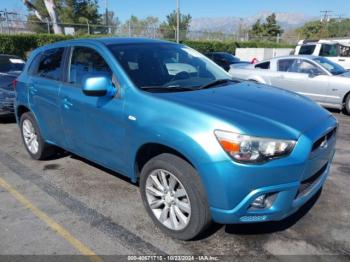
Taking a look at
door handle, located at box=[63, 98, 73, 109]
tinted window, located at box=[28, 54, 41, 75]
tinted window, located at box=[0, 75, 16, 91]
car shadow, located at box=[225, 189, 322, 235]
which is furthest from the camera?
tinted window, located at box=[0, 75, 16, 91]

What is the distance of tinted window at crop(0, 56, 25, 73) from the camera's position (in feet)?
30.1

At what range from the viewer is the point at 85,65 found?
14.1 ft

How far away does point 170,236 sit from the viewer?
3.41m

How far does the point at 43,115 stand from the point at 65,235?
2.06 meters

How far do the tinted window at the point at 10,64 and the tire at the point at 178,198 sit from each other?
275 inches

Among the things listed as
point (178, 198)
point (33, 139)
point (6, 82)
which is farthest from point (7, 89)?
point (178, 198)

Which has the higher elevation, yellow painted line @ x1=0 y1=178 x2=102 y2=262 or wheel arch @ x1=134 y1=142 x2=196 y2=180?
wheel arch @ x1=134 y1=142 x2=196 y2=180

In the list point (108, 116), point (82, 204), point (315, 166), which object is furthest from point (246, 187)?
point (82, 204)

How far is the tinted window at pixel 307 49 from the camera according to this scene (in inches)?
563

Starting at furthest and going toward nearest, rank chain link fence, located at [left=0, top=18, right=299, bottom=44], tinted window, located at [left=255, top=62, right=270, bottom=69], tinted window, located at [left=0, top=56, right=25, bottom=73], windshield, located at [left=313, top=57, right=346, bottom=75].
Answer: chain link fence, located at [left=0, top=18, right=299, bottom=44] → tinted window, located at [left=255, top=62, right=270, bottom=69] → windshield, located at [left=313, top=57, right=346, bottom=75] → tinted window, located at [left=0, top=56, right=25, bottom=73]

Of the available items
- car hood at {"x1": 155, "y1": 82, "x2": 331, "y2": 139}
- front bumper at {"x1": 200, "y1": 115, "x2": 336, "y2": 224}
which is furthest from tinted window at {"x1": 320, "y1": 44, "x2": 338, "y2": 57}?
front bumper at {"x1": 200, "y1": 115, "x2": 336, "y2": 224}

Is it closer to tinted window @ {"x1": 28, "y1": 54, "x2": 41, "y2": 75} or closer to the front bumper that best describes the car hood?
the front bumper

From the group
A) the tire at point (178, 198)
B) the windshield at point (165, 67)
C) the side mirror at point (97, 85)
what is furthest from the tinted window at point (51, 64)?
the tire at point (178, 198)

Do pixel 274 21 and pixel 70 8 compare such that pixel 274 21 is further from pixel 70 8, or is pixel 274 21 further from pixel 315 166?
pixel 315 166
